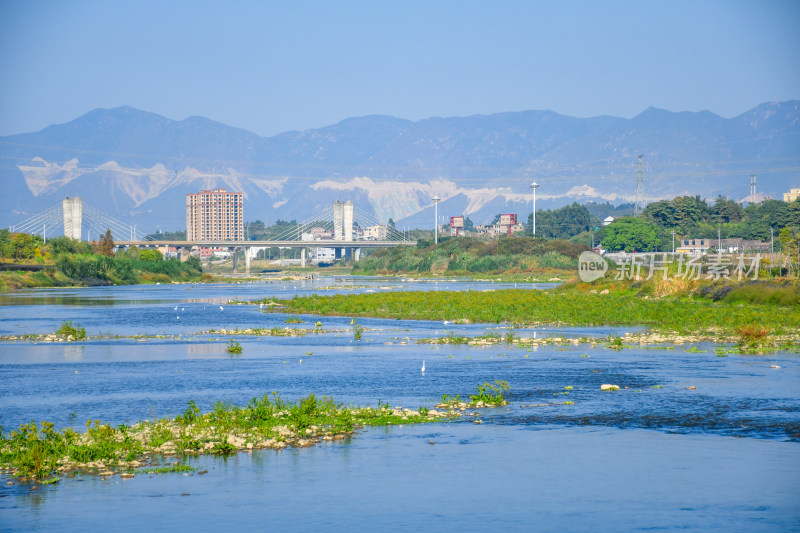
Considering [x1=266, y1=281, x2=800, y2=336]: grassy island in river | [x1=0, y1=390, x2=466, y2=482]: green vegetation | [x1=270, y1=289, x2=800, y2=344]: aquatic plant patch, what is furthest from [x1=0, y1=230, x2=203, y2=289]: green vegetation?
[x1=0, y1=390, x2=466, y2=482]: green vegetation

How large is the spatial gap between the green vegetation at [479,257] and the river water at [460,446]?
114496mm

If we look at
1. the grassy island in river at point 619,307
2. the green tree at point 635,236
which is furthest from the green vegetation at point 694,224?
the grassy island in river at point 619,307

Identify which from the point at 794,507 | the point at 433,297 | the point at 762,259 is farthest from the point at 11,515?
the point at 762,259

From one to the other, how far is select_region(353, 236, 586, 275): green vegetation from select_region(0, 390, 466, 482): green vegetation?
410 feet

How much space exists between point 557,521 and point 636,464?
4048 millimetres

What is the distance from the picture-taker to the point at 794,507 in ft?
51.6

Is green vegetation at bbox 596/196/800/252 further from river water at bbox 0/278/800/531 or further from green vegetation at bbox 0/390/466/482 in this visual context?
green vegetation at bbox 0/390/466/482

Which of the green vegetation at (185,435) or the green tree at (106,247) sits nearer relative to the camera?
the green vegetation at (185,435)

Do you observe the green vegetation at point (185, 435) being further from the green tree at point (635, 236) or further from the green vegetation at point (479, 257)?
the green tree at point (635, 236)

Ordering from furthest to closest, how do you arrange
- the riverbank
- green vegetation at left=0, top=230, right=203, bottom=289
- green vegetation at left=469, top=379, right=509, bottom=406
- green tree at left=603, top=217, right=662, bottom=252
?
green tree at left=603, top=217, right=662, bottom=252
green vegetation at left=0, top=230, right=203, bottom=289
the riverbank
green vegetation at left=469, top=379, right=509, bottom=406

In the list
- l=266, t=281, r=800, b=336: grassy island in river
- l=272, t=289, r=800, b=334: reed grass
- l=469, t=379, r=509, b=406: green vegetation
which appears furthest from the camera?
l=266, t=281, r=800, b=336: grassy island in river

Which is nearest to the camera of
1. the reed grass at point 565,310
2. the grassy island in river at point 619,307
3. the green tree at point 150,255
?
the reed grass at point 565,310

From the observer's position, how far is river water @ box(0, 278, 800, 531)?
→ 1544 centimetres

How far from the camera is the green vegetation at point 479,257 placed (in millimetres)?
153625
